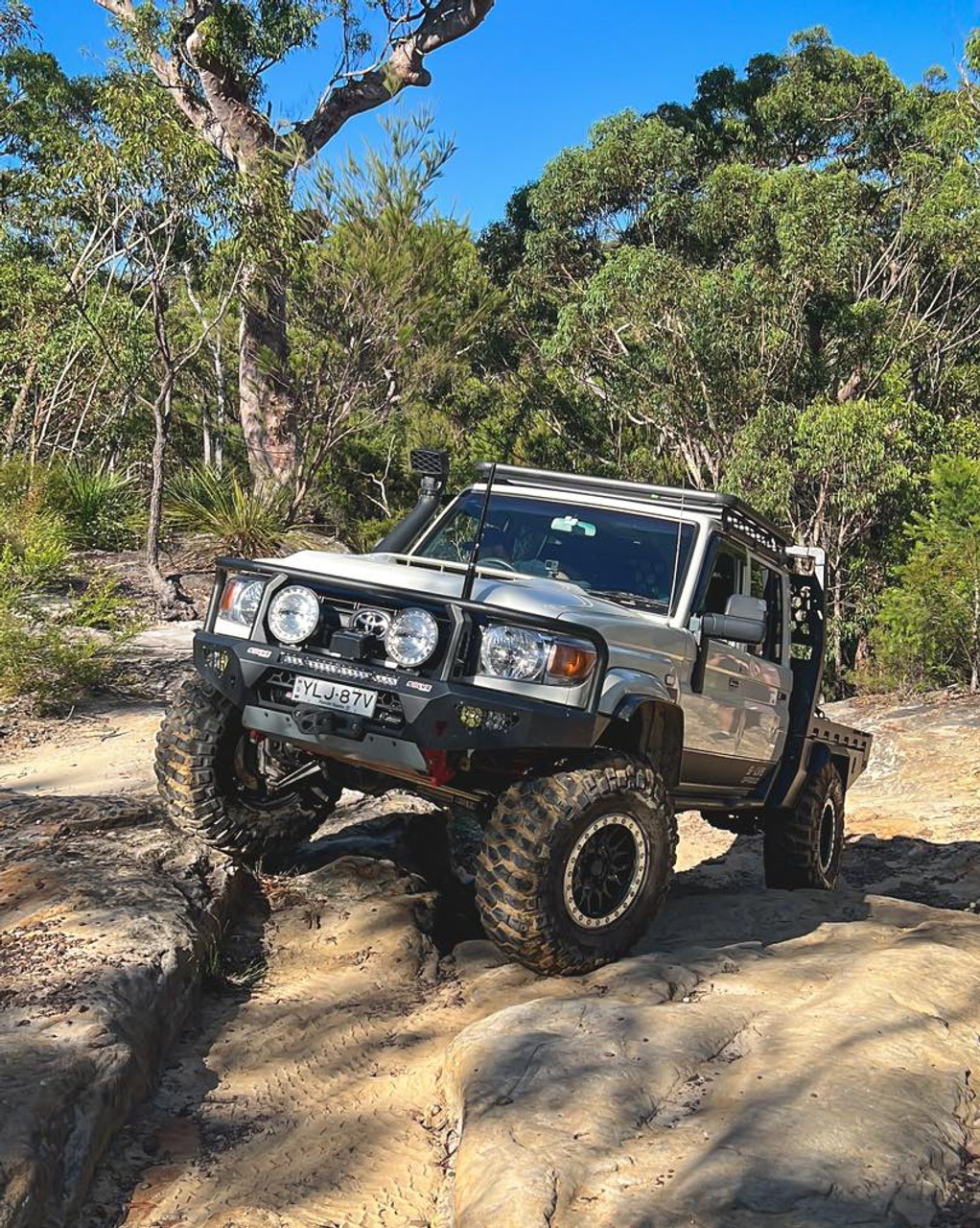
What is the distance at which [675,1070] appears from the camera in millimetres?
3402

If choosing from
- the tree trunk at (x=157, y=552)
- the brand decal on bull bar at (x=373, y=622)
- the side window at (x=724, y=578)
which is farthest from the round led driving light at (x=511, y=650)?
the tree trunk at (x=157, y=552)

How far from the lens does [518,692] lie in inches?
Answer: 160

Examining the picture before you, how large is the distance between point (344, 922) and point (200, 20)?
20.2 metres

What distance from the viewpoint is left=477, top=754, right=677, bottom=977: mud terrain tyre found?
13.1 feet

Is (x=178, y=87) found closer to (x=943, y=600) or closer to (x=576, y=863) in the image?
(x=943, y=600)

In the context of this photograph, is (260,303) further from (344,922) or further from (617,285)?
(344,922)

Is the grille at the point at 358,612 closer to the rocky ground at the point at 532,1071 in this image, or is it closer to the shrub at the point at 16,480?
the rocky ground at the point at 532,1071

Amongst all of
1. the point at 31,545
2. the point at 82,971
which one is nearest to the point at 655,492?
the point at 82,971

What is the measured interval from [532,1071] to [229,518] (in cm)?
1287

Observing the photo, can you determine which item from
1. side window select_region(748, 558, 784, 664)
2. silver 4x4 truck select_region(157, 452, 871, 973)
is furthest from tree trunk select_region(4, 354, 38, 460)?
side window select_region(748, 558, 784, 664)

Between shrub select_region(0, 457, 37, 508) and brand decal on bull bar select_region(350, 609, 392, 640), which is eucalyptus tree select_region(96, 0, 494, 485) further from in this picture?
brand decal on bull bar select_region(350, 609, 392, 640)

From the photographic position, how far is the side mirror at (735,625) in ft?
15.6

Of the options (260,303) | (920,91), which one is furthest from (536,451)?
(920,91)

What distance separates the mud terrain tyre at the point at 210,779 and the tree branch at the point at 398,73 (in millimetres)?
18704
